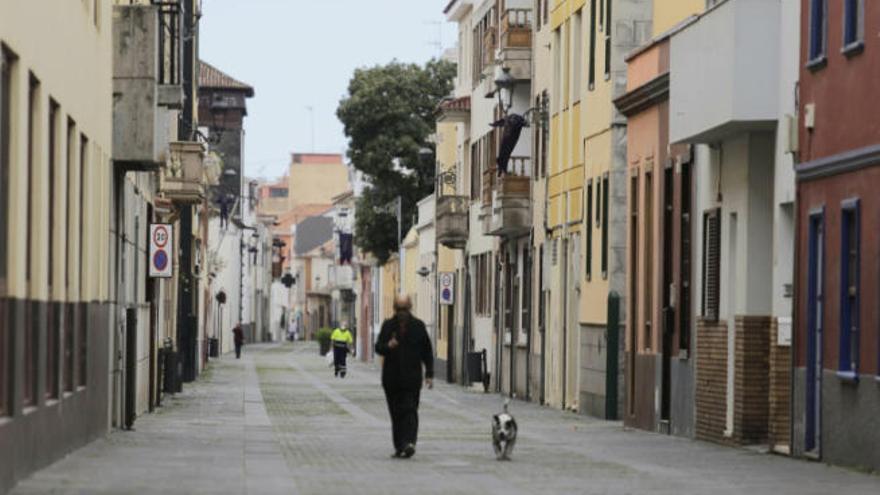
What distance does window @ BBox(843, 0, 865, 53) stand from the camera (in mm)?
25328

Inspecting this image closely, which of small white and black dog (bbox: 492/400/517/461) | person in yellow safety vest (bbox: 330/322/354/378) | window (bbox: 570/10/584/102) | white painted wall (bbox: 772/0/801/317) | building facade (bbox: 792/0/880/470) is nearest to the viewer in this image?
building facade (bbox: 792/0/880/470)

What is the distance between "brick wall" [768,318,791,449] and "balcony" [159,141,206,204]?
2017 centimetres

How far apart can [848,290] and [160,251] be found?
1533 cm

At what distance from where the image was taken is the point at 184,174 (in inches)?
1885

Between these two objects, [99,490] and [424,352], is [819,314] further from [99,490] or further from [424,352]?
[99,490]

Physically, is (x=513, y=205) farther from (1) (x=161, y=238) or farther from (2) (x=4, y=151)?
(2) (x=4, y=151)

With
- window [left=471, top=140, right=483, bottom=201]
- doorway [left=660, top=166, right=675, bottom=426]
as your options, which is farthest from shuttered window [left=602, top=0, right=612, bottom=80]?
window [left=471, top=140, right=483, bottom=201]

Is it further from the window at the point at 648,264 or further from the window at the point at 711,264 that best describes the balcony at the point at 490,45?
the window at the point at 711,264

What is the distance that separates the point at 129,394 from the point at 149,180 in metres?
7.96

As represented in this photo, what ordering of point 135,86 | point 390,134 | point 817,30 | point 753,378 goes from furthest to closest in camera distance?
point 390,134 → point 135,86 → point 753,378 → point 817,30

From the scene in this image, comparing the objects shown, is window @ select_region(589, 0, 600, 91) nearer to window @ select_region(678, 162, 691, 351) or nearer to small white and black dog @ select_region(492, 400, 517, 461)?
window @ select_region(678, 162, 691, 351)

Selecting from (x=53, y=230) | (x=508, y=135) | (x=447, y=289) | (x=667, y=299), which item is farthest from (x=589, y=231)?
(x=447, y=289)

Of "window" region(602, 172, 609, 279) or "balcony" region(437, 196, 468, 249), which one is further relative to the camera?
"balcony" region(437, 196, 468, 249)

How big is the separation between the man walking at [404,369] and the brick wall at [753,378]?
4766mm
